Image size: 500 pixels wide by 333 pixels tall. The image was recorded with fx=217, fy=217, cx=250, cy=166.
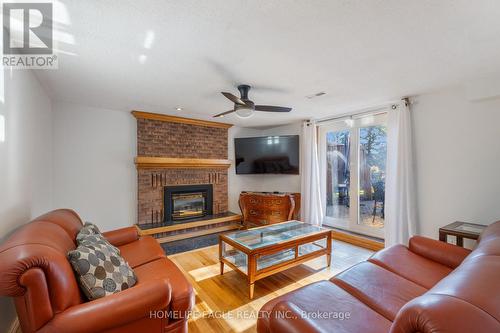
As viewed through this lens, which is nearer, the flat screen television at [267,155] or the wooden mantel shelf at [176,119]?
the wooden mantel shelf at [176,119]

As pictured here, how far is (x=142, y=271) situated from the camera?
1764 mm

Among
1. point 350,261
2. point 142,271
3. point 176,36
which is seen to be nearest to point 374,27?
point 176,36

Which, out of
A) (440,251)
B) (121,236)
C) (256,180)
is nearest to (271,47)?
(440,251)

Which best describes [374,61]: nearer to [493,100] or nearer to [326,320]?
[493,100]

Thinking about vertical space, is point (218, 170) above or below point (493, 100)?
below

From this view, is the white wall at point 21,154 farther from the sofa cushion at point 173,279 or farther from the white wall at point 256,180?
the white wall at point 256,180

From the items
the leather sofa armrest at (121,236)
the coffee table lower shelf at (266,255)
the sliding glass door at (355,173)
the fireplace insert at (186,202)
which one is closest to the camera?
the coffee table lower shelf at (266,255)

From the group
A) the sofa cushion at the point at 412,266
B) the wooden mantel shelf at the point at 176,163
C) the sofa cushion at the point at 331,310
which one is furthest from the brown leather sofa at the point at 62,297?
the wooden mantel shelf at the point at 176,163

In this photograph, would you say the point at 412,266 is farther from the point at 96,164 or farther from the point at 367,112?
the point at 96,164

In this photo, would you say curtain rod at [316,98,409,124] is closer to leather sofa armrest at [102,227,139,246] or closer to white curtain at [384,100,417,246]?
white curtain at [384,100,417,246]

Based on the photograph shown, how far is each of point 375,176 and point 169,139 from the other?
12.4 feet

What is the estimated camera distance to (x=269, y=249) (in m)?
2.27

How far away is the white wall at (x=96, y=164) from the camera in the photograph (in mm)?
3281

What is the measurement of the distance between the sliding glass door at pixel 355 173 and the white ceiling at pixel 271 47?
1002 mm
